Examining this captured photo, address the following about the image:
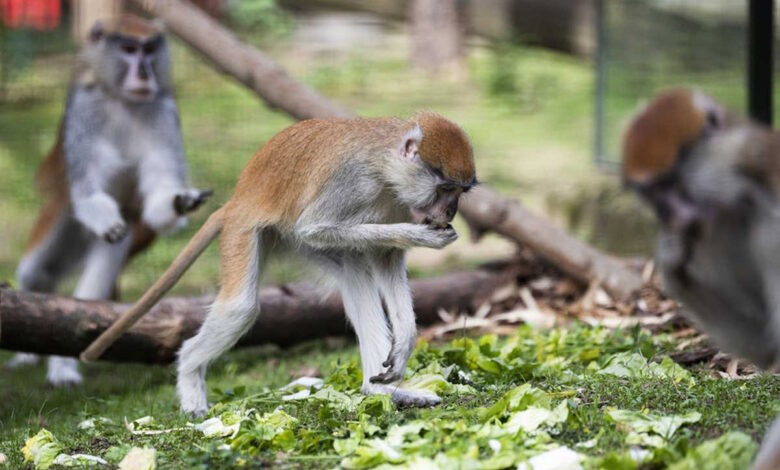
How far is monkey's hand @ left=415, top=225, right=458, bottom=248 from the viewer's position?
16.2 feet

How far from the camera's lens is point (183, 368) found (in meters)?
5.34

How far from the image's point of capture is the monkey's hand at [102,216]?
23.1ft

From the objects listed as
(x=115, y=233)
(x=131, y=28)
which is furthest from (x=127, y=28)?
(x=115, y=233)

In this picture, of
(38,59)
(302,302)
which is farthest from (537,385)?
(38,59)

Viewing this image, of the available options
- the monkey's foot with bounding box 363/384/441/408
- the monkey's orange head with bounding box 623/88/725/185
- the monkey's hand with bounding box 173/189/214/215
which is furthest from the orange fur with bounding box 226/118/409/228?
the monkey's orange head with bounding box 623/88/725/185

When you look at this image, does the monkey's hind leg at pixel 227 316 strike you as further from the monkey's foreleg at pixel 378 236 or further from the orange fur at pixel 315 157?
the monkey's foreleg at pixel 378 236

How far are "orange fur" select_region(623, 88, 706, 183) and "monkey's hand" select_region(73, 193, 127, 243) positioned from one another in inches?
172

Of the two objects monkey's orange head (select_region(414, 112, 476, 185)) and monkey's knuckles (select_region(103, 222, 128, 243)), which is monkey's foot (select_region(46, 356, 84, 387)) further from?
monkey's orange head (select_region(414, 112, 476, 185))

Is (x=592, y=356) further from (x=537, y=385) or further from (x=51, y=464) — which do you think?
(x=51, y=464)

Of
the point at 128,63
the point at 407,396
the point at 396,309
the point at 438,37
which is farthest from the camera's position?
the point at 438,37

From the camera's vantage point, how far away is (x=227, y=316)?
5.21 metres

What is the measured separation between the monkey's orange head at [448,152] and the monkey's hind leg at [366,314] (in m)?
0.70

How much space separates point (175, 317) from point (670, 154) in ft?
13.7

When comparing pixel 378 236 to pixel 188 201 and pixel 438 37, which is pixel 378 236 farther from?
pixel 438 37
